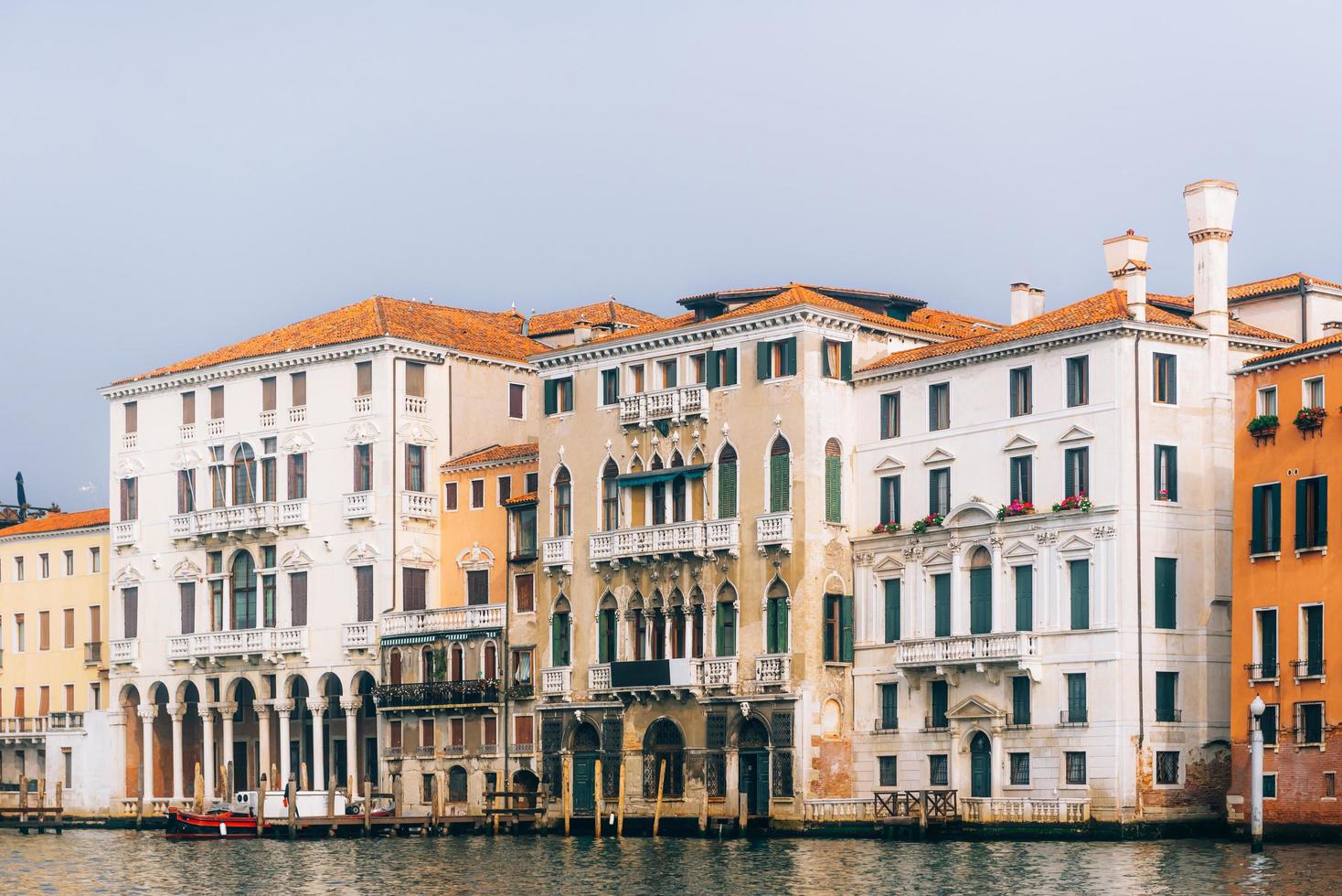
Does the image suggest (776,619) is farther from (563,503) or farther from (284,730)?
(284,730)

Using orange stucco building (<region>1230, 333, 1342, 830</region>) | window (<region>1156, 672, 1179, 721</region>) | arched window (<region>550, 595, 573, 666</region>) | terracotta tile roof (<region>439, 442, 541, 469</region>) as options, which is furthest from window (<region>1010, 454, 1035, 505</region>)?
terracotta tile roof (<region>439, 442, 541, 469</region>)

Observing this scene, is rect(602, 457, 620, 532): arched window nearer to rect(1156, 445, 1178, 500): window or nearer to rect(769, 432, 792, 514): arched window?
rect(769, 432, 792, 514): arched window

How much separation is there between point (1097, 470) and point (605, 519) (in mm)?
16912

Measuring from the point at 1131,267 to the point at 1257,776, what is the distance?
15145 millimetres

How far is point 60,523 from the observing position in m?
98.6

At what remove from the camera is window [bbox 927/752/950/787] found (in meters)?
70.3

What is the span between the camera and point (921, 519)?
71250mm

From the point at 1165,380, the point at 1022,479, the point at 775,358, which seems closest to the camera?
the point at 1165,380

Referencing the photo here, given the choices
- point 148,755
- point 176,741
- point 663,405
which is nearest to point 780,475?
point 663,405

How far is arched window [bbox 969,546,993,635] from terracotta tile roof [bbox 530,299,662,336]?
19549mm

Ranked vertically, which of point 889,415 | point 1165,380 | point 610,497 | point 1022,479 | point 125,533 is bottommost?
point 125,533

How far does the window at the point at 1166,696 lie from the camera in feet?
218

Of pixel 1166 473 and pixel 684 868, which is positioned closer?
pixel 684 868

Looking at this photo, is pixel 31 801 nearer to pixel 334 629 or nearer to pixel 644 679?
pixel 334 629
